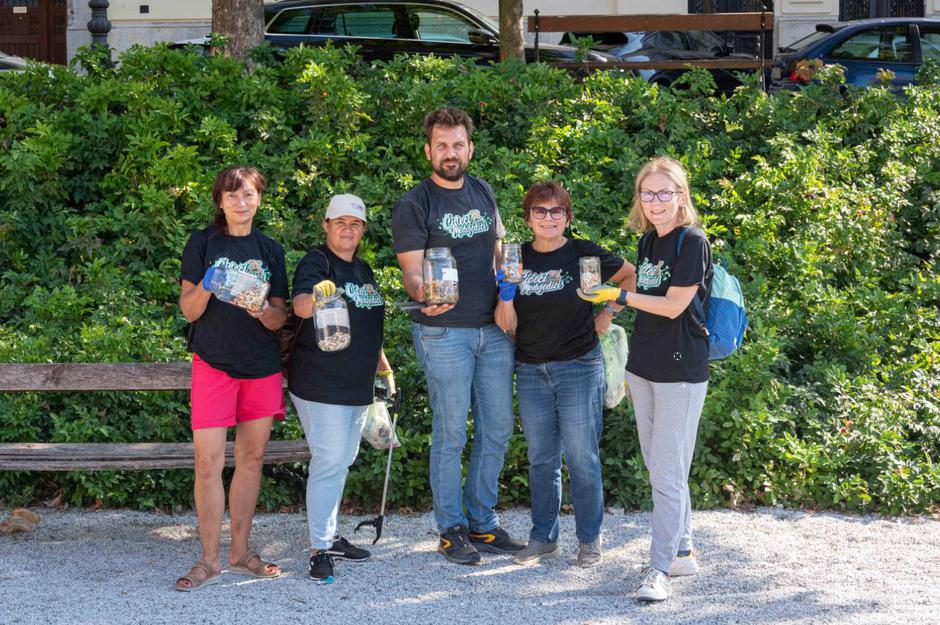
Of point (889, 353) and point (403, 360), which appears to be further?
point (889, 353)

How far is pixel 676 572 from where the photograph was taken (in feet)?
17.4

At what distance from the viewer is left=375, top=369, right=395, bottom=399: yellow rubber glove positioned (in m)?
5.59

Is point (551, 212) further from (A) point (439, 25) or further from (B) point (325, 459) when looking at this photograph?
(A) point (439, 25)

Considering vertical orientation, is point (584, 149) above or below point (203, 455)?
above

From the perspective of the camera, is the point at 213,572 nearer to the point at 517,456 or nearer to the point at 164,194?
the point at 517,456

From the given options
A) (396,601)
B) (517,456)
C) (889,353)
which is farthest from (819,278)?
(396,601)

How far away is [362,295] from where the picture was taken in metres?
5.25

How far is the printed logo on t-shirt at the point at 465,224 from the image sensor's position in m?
5.31

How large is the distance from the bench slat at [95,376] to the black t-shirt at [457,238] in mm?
1439

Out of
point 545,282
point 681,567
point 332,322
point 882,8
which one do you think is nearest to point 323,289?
point 332,322

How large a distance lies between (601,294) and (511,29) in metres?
6.39

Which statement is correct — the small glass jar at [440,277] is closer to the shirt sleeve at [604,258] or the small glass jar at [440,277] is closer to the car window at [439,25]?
the shirt sleeve at [604,258]

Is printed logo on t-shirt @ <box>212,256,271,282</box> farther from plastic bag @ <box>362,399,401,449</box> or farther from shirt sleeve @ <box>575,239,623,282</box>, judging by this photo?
shirt sleeve @ <box>575,239,623,282</box>

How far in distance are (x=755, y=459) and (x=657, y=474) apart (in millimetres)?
1623
